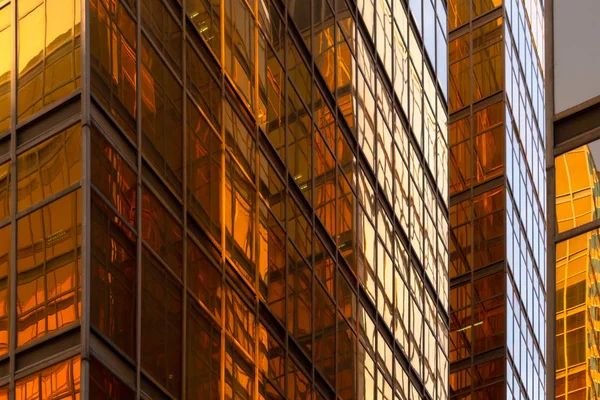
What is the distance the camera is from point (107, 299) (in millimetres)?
24828

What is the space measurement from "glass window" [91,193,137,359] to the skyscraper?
7.31m

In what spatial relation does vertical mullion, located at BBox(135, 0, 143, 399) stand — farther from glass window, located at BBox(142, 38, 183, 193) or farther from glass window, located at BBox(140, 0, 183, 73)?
glass window, located at BBox(140, 0, 183, 73)

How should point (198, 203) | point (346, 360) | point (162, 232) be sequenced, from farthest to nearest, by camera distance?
→ point (346, 360) < point (198, 203) < point (162, 232)

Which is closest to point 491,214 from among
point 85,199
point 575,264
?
→ point 85,199

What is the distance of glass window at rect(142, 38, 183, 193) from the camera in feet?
90.3

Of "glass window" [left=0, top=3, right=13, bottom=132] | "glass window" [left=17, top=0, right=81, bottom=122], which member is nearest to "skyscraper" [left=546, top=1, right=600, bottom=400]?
"glass window" [left=17, top=0, right=81, bottom=122]

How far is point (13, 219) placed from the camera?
995 inches

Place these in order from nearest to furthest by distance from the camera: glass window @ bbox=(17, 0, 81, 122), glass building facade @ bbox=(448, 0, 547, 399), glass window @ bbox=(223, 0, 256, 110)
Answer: glass window @ bbox=(17, 0, 81, 122), glass window @ bbox=(223, 0, 256, 110), glass building facade @ bbox=(448, 0, 547, 399)

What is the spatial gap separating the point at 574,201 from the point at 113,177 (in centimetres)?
809

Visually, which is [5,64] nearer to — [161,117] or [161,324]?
[161,117]

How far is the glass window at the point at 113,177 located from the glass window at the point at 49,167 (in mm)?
314

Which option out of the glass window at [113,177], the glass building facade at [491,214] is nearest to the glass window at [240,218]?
the glass window at [113,177]

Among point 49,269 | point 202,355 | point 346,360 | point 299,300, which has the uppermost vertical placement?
point 346,360

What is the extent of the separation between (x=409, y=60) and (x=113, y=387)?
28.4 m
